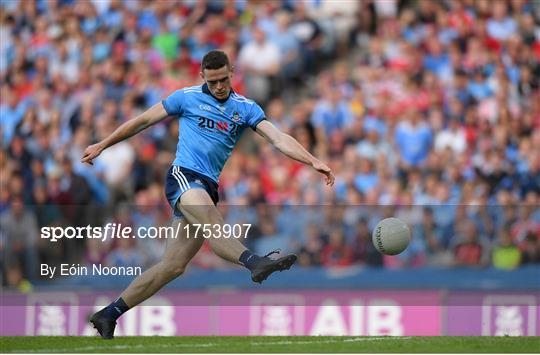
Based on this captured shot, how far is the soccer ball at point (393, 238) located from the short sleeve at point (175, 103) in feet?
7.00

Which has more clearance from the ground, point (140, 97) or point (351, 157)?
point (140, 97)

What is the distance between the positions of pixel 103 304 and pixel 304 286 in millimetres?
2219

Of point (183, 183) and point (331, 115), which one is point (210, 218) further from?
point (331, 115)

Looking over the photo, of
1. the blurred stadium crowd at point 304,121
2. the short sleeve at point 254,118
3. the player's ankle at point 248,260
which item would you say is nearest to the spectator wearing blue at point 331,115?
the blurred stadium crowd at point 304,121

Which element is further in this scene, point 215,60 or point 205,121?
point 205,121

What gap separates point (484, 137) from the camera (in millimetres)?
18703

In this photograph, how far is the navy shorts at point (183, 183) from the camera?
11.1m

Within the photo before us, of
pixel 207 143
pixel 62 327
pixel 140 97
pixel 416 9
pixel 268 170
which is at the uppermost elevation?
pixel 416 9

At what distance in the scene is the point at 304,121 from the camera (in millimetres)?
19688

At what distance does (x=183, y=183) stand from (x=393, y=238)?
201 cm

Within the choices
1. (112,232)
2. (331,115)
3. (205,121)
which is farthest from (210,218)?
(331,115)

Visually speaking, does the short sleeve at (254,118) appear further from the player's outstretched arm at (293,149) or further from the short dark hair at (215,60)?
the short dark hair at (215,60)

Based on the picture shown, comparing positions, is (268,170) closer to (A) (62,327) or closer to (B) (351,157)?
(B) (351,157)

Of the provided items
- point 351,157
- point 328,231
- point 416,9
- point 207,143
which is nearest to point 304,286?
point 328,231
